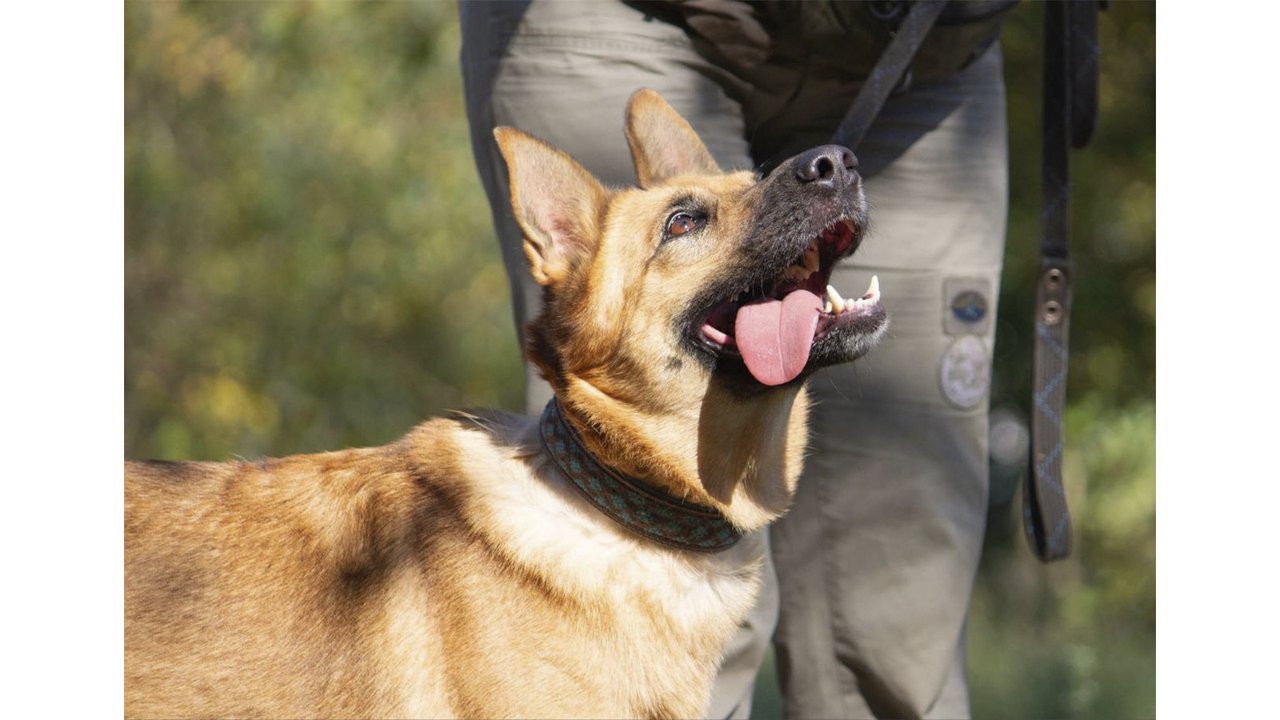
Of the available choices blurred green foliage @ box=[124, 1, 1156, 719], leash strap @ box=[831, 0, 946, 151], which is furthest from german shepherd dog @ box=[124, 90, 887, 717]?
blurred green foliage @ box=[124, 1, 1156, 719]

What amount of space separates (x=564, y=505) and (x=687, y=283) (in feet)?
1.85

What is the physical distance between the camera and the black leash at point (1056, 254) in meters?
3.37

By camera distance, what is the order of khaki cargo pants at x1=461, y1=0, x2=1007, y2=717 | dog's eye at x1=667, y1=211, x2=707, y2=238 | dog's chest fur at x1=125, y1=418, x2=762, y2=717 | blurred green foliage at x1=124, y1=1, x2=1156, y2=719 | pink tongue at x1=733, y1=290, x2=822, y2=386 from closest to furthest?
dog's chest fur at x1=125, y1=418, x2=762, y2=717, pink tongue at x1=733, y1=290, x2=822, y2=386, dog's eye at x1=667, y1=211, x2=707, y2=238, khaki cargo pants at x1=461, y1=0, x2=1007, y2=717, blurred green foliage at x1=124, y1=1, x2=1156, y2=719

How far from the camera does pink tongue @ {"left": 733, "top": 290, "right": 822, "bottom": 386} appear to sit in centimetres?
263

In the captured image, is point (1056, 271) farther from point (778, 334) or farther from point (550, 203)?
point (550, 203)

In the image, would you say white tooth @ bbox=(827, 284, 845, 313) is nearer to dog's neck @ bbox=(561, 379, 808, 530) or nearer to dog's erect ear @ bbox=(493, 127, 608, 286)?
dog's neck @ bbox=(561, 379, 808, 530)

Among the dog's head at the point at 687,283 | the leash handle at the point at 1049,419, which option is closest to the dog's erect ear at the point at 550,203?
the dog's head at the point at 687,283

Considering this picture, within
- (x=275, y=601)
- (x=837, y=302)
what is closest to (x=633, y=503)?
(x=837, y=302)

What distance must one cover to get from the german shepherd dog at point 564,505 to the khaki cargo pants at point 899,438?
41 cm

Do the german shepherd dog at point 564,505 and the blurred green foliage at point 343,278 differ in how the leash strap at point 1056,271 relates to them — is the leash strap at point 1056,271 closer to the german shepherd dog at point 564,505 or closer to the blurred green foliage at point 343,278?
the german shepherd dog at point 564,505

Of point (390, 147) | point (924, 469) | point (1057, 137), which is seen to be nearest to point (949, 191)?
point (1057, 137)

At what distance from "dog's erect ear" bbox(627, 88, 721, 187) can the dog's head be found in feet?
0.04

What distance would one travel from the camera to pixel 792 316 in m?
2.67

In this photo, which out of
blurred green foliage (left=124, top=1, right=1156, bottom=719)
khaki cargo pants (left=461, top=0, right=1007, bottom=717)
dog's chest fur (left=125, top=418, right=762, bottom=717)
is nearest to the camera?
dog's chest fur (left=125, top=418, right=762, bottom=717)
